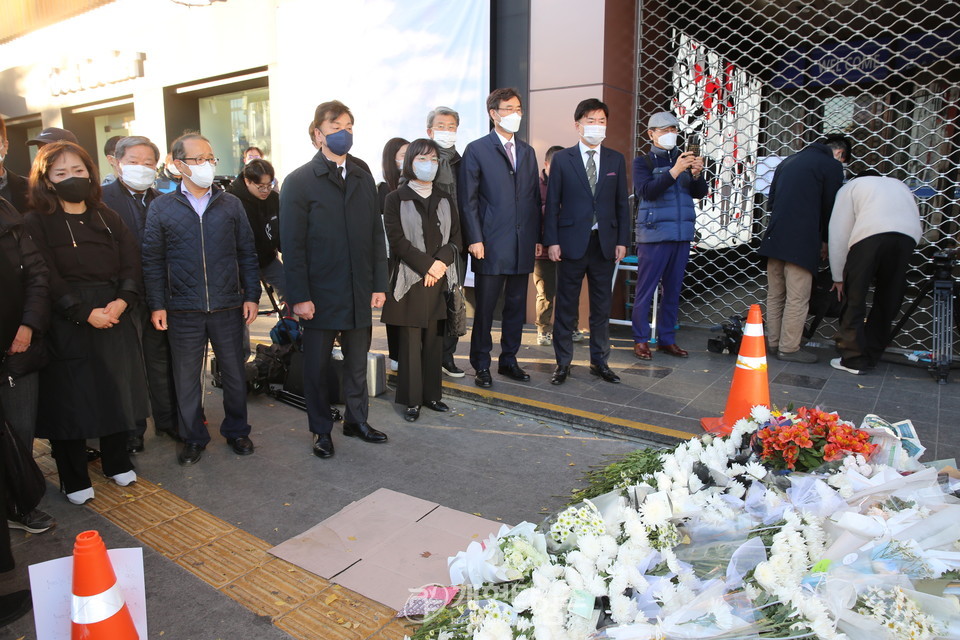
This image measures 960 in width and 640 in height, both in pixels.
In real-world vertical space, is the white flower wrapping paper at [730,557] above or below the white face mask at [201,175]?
below

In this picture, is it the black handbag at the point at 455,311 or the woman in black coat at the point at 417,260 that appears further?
the black handbag at the point at 455,311

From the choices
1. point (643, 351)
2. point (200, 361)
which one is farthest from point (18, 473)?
point (643, 351)

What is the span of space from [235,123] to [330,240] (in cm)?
882

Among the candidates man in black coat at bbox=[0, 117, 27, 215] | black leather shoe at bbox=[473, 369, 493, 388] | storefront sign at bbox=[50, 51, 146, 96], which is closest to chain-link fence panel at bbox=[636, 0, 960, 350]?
black leather shoe at bbox=[473, 369, 493, 388]

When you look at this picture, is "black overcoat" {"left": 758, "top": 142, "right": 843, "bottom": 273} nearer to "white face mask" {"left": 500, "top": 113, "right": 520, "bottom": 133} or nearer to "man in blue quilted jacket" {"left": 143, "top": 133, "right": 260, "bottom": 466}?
"white face mask" {"left": 500, "top": 113, "right": 520, "bottom": 133}

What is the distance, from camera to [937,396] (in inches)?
199

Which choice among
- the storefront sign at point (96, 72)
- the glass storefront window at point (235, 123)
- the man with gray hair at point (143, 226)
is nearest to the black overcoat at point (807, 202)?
the man with gray hair at point (143, 226)

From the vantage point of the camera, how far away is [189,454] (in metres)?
4.04

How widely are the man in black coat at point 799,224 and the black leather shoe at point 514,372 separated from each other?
2.49m

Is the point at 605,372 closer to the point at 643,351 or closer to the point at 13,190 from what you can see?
the point at 643,351

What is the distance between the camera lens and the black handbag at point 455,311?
4844 millimetres

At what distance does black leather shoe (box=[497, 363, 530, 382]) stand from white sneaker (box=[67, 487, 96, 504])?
312 cm

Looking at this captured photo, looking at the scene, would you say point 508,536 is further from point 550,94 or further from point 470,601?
point 550,94

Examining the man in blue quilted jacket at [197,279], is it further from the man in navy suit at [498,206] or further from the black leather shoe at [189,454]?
the man in navy suit at [498,206]
